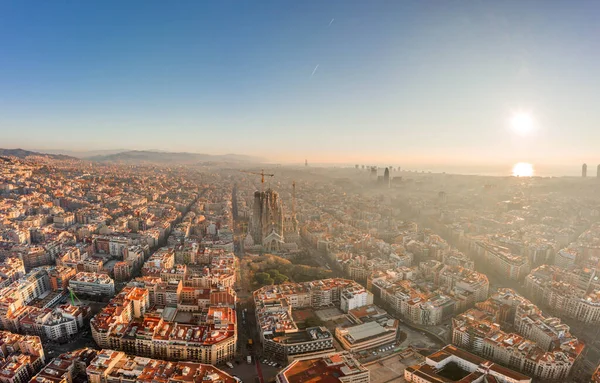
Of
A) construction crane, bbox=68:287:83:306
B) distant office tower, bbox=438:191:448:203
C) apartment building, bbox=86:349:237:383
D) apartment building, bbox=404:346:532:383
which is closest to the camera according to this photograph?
apartment building, bbox=86:349:237:383

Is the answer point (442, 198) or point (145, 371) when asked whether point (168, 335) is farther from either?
point (442, 198)

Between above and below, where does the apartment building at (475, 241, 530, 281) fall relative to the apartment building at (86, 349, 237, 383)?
above

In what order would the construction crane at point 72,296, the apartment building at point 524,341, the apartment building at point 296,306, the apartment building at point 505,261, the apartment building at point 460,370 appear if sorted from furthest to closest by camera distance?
the apartment building at point 505,261 < the construction crane at point 72,296 < the apartment building at point 296,306 < the apartment building at point 524,341 < the apartment building at point 460,370

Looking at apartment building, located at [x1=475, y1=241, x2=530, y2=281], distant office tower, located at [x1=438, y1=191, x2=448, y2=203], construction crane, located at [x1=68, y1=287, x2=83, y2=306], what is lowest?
construction crane, located at [x1=68, y1=287, x2=83, y2=306]

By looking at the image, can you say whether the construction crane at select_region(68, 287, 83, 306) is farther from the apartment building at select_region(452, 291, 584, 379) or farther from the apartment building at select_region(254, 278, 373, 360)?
the apartment building at select_region(452, 291, 584, 379)

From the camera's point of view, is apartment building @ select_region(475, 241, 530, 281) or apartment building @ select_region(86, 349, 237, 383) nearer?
apartment building @ select_region(86, 349, 237, 383)

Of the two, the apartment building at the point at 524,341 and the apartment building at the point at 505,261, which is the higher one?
the apartment building at the point at 505,261

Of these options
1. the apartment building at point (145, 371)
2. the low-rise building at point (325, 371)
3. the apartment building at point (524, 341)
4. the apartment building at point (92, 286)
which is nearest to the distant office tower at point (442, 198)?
the apartment building at point (524, 341)

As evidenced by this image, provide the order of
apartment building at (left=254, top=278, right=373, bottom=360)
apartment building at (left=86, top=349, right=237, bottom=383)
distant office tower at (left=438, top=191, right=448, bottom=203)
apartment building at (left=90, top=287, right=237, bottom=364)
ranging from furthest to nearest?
1. distant office tower at (left=438, top=191, right=448, bottom=203)
2. apartment building at (left=254, top=278, right=373, bottom=360)
3. apartment building at (left=90, top=287, right=237, bottom=364)
4. apartment building at (left=86, top=349, right=237, bottom=383)

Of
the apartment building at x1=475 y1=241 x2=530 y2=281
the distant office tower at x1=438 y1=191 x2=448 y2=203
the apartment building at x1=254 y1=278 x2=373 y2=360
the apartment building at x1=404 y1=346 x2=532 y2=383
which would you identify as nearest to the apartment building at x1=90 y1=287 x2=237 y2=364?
the apartment building at x1=254 y1=278 x2=373 y2=360

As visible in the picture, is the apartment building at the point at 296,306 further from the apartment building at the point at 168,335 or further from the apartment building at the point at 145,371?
the apartment building at the point at 145,371

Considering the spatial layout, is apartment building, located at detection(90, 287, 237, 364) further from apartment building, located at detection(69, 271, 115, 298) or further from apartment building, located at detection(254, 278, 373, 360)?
apartment building, located at detection(69, 271, 115, 298)

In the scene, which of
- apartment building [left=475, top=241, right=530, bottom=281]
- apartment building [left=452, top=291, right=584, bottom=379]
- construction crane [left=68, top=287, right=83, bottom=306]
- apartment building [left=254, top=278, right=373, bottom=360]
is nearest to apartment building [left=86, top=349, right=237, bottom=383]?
apartment building [left=254, top=278, right=373, bottom=360]
